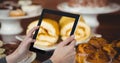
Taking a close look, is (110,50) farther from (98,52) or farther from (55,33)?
(55,33)

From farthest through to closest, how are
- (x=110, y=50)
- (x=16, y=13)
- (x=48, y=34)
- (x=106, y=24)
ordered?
(x=106, y=24), (x=16, y=13), (x=48, y=34), (x=110, y=50)

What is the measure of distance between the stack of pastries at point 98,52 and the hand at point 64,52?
0.09 meters

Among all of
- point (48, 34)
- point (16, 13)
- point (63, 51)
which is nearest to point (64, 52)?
point (63, 51)

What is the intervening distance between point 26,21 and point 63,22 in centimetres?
23

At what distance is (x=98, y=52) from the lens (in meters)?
0.53

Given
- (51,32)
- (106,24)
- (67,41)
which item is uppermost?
(67,41)

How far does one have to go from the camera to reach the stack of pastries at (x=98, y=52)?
52cm

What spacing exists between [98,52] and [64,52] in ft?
0.38

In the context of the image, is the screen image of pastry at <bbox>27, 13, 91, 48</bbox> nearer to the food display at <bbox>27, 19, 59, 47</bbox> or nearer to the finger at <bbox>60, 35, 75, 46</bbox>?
the food display at <bbox>27, 19, 59, 47</bbox>

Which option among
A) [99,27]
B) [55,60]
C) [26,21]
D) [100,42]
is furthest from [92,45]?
[26,21]

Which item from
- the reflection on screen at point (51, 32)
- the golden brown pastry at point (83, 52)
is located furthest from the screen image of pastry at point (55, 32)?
the golden brown pastry at point (83, 52)

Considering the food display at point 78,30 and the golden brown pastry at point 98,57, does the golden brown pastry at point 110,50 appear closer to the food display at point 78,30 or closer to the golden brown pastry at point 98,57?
the golden brown pastry at point 98,57

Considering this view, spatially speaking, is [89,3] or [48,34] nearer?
[48,34]

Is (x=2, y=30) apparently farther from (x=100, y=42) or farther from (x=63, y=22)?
(x=100, y=42)
